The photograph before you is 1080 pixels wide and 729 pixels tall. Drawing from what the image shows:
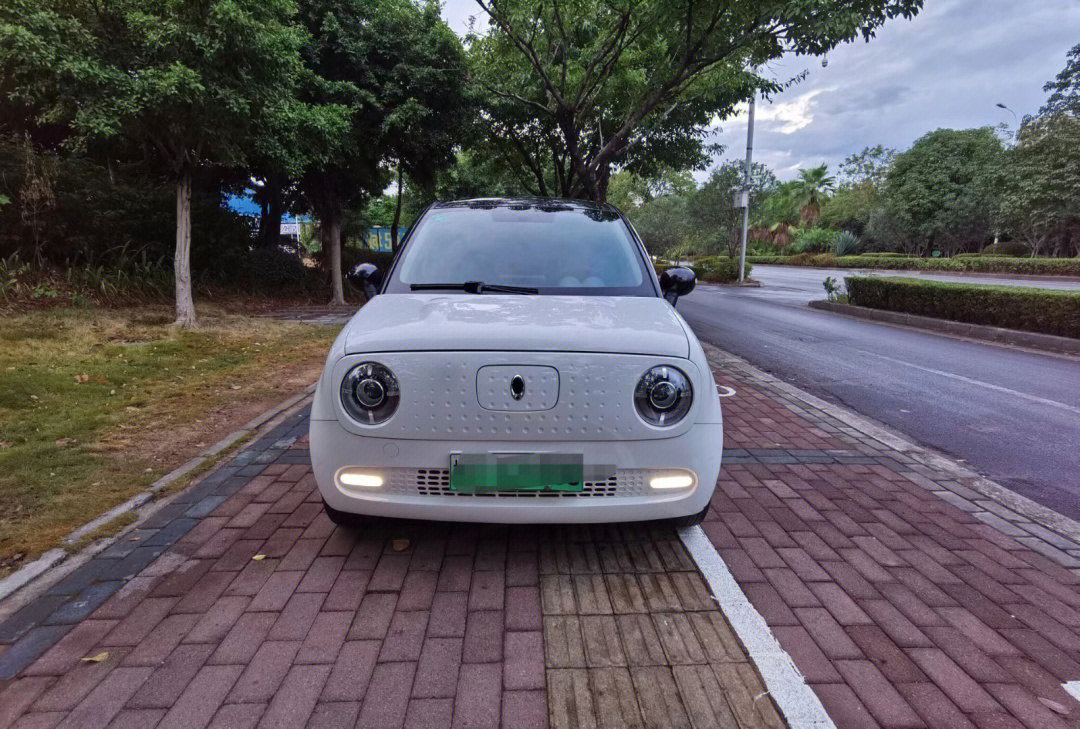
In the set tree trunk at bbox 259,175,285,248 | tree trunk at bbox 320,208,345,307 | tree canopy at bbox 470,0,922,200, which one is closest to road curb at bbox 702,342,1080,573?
tree canopy at bbox 470,0,922,200

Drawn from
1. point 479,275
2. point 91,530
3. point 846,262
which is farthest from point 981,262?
point 91,530

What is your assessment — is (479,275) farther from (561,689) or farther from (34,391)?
(34,391)

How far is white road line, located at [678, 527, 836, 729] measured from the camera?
1.80m

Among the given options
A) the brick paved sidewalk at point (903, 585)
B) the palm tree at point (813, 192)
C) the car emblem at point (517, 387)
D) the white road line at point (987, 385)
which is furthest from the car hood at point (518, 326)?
the palm tree at point (813, 192)

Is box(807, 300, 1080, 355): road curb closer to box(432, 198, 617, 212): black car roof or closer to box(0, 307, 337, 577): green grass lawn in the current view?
box(432, 198, 617, 212): black car roof

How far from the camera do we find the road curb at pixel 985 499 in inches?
118

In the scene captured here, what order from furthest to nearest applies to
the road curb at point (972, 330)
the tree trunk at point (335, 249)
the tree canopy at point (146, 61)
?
the tree trunk at point (335, 249)
the road curb at point (972, 330)
the tree canopy at point (146, 61)

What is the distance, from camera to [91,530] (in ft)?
9.46

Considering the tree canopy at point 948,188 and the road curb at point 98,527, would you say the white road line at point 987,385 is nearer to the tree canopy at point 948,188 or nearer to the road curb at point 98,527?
the road curb at point 98,527

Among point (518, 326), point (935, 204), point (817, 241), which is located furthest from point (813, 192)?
point (518, 326)

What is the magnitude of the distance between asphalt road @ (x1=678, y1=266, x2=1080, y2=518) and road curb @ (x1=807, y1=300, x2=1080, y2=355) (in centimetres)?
44

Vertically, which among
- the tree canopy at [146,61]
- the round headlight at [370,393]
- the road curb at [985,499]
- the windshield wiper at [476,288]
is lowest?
the road curb at [985,499]

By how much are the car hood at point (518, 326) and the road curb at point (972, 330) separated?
976 cm

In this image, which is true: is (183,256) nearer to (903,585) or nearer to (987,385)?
(903,585)
